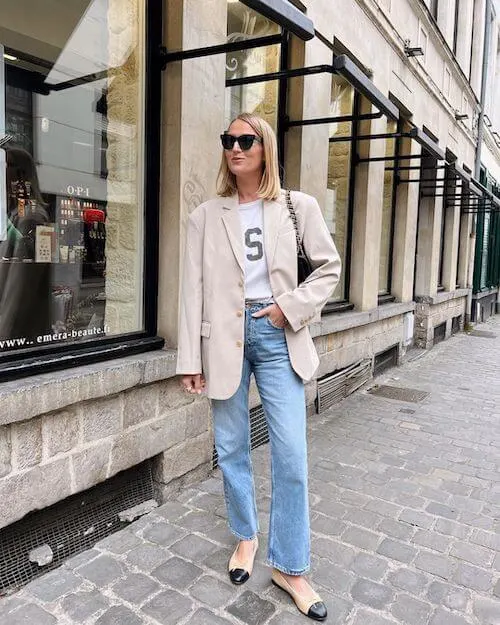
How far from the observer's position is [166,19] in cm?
341

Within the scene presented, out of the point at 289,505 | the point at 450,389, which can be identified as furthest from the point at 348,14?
the point at 289,505

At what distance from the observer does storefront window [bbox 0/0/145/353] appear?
9.93 feet

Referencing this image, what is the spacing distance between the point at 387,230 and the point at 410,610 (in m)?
6.65

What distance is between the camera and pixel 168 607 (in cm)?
244

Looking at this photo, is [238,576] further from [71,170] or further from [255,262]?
[71,170]

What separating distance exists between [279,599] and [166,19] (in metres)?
3.42

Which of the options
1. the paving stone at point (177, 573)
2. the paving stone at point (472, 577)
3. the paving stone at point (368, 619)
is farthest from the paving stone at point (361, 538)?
the paving stone at point (177, 573)

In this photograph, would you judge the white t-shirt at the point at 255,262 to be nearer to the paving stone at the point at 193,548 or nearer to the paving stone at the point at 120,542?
the paving stone at the point at 193,548

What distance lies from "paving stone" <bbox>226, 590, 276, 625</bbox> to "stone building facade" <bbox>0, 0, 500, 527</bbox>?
41.3 inches

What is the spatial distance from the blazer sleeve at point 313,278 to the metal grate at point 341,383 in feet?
10.5

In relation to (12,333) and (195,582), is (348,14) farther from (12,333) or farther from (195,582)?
(195,582)

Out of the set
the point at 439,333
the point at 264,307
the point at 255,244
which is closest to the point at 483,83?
the point at 439,333

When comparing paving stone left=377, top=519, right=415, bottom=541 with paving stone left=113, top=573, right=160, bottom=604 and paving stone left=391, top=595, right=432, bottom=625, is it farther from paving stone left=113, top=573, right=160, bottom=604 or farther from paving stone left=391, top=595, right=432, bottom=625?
paving stone left=113, top=573, right=160, bottom=604

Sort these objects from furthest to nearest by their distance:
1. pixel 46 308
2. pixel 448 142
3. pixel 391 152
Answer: pixel 448 142 → pixel 391 152 → pixel 46 308
